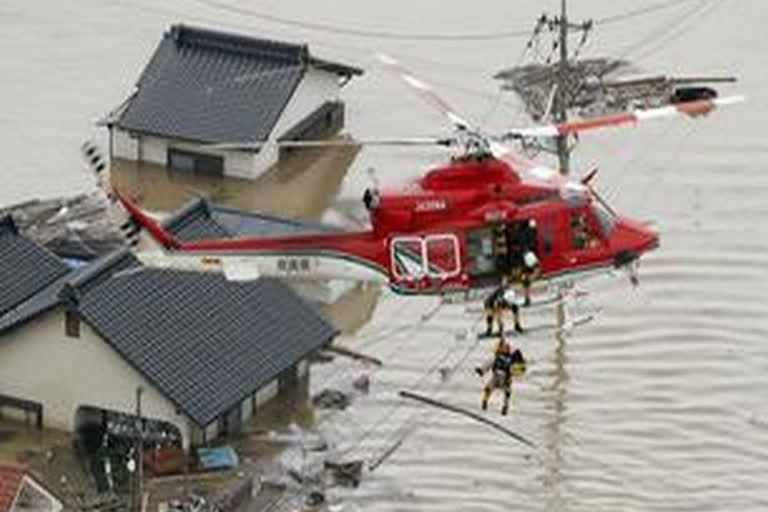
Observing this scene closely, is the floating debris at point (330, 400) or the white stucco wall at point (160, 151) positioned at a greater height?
the white stucco wall at point (160, 151)

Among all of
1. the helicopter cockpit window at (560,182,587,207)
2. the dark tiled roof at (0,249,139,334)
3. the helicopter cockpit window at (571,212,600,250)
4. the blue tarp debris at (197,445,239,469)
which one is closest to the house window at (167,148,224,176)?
the dark tiled roof at (0,249,139,334)

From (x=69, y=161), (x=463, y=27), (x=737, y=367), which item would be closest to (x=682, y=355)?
(x=737, y=367)

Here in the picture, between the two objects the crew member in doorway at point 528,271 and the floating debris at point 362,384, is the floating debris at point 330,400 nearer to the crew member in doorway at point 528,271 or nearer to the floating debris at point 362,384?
the floating debris at point 362,384

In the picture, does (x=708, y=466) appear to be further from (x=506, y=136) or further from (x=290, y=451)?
(x=506, y=136)

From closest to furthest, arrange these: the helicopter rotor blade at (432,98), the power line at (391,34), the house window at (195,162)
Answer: the helicopter rotor blade at (432,98) → the house window at (195,162) → the power line at (391,34)

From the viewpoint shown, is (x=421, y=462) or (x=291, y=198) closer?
(x=421, y=462)

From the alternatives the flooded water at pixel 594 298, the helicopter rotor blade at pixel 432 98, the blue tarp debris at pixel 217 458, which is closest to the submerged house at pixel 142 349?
the blue tarp debris at pixel 217 458

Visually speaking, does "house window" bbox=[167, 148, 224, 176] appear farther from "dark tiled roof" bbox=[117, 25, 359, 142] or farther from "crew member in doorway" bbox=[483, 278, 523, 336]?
"crew member in doorway" bbox=[483, 278, 523, 336]
